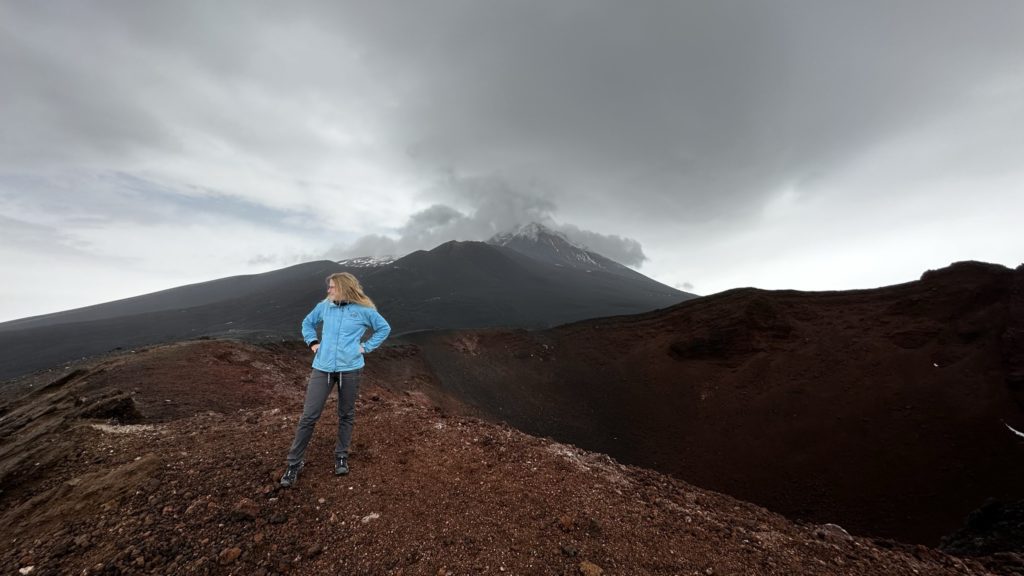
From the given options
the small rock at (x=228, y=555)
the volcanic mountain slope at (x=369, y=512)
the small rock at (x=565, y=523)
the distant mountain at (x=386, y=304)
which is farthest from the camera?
the distant mountain at (x=386, y=304)

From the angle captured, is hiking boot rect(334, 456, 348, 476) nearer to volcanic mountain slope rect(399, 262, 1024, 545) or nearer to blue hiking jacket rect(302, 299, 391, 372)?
blue hiking jacket rect(302, 299, 391, 372)

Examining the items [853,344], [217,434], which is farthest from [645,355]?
[217,434]

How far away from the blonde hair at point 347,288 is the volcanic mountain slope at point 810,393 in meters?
12.7

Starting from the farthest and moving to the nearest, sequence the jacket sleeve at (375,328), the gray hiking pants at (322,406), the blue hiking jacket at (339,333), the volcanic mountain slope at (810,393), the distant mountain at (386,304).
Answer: the distant mountain at (386,304), the volcanic mountain slope at (810,393), the jacket sleeve at (375,328), the blue hiking jacket at (339,333), the gray hiking pants at (322,406)

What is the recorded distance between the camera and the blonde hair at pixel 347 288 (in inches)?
160

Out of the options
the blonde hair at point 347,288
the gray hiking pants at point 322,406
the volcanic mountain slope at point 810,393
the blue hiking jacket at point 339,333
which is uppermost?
the blonde hair at point 347,288

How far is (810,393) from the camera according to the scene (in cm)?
1439

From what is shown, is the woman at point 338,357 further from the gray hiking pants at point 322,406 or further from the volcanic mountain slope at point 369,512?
the volcanic mountain slope at point 369,512

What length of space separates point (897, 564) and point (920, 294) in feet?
62.3

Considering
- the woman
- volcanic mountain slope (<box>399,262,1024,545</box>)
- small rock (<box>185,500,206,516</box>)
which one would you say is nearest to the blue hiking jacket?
the woman

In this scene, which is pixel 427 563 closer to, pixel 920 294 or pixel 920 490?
pixel 920 490

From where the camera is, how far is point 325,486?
146 inches

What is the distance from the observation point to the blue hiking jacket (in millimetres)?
3857

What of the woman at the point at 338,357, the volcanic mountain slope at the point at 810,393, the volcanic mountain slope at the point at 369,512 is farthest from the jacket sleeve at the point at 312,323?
the volcanic mountain slope at the point at 810,393
